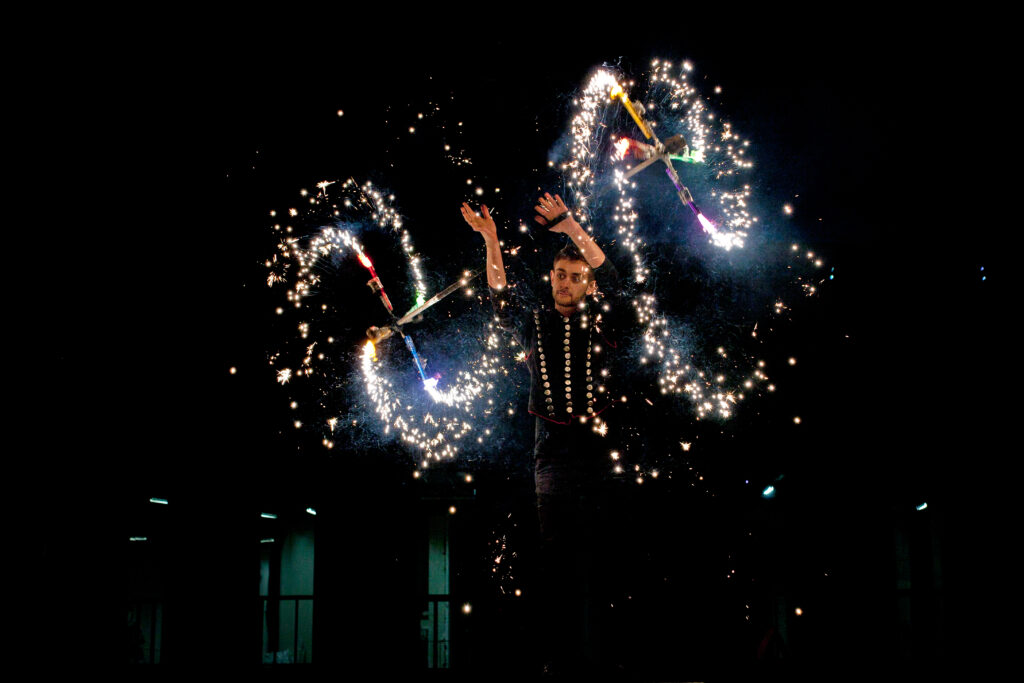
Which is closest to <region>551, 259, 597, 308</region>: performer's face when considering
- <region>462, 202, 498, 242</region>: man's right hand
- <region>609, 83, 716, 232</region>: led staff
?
<region>462, 202, 498, 242</region>: man's right hand

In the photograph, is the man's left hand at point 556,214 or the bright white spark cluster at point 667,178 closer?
the man's left hand at point 556,214

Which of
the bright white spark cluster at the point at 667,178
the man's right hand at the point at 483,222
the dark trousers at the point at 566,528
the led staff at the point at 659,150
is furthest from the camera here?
the bright white spark cluster at the point at 667,178

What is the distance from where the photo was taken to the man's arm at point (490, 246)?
9.93ft

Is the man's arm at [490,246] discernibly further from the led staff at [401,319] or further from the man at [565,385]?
the led staff at [401,319]

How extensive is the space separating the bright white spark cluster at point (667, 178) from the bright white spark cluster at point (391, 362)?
3.08ft

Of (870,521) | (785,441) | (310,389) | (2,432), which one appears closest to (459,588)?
(310,389)

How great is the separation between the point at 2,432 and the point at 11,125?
1701mm

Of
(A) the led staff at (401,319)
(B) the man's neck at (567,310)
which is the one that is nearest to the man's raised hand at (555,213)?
Result: (B) the man's neck at (567,310)

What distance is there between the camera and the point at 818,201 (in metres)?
3.52

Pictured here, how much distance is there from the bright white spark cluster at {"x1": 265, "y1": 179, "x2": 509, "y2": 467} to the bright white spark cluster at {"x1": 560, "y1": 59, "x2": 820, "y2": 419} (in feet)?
3.08

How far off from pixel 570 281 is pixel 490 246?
1.37 ft

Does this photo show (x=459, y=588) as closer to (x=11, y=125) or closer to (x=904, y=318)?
(x=904, y=318)

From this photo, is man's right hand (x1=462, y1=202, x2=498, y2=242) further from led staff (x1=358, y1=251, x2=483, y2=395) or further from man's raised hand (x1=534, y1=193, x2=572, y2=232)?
led staff (x1=358, y1=251, x2=483, y2=395)

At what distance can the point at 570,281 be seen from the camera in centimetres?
306
